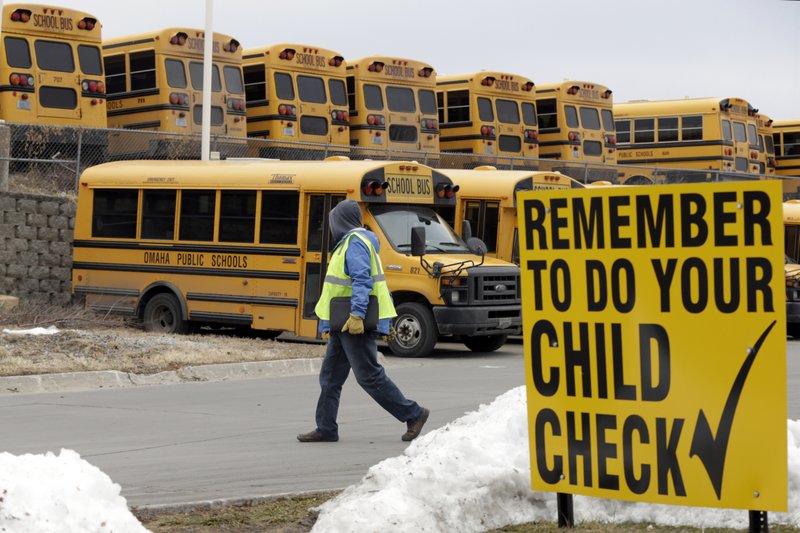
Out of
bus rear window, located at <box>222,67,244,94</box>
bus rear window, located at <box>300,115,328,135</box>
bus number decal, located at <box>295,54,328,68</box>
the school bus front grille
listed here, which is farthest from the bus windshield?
bus number decal, located at <box>295,54,328,68</box>

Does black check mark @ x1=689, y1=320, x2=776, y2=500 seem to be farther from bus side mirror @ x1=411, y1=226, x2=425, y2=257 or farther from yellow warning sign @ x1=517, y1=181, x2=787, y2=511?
bus side mirror @ x1=411, y1=226, x2=425, y2=257

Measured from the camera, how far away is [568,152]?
34.9 metres

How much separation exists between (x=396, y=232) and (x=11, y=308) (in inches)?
212

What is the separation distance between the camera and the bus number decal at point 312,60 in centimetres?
2923

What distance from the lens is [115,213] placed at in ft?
A: 67.1

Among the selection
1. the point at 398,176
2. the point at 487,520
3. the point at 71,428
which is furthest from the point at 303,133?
the point at 487,520

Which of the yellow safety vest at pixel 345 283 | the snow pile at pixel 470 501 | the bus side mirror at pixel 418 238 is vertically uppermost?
the bus side mirror at pixel 418 238

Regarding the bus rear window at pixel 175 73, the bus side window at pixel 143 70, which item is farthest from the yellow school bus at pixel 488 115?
the bus side window at pixel 143 70

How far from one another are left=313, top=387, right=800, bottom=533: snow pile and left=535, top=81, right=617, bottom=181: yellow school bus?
28326 mm

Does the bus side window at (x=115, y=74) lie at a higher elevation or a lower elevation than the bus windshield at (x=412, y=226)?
higher

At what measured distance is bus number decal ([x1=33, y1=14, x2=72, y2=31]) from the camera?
25.2 m

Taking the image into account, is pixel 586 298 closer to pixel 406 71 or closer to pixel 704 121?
pixel 406 71

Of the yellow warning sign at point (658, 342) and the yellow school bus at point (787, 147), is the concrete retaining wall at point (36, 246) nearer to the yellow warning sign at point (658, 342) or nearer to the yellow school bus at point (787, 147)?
the yellow warning sign at point (658, 342)

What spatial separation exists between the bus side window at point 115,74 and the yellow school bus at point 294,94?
282cm
